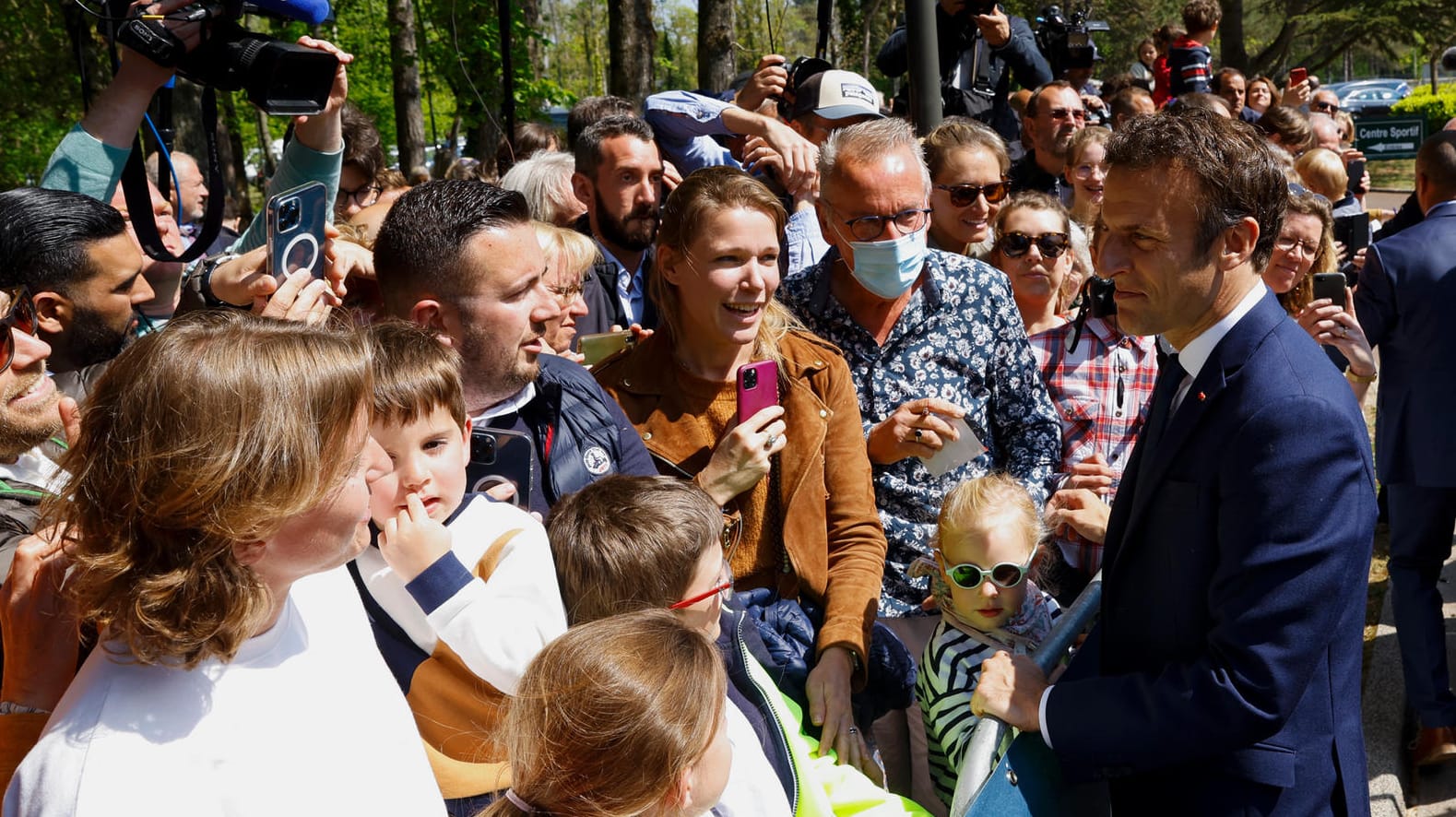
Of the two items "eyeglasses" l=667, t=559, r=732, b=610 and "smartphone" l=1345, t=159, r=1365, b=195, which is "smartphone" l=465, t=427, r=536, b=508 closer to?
"eyeglasses" l=667, t=559, r=732, b=610

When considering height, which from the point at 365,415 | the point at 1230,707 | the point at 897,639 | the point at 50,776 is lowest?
the point at 897,639

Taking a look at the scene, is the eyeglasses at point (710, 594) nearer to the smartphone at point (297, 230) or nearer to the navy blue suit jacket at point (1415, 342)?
the smartphone at point (297, 230)

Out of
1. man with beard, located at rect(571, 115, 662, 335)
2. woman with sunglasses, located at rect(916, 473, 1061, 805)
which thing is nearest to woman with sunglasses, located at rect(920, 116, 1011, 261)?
man with beard, located at rect(571, 115, 662, 335)

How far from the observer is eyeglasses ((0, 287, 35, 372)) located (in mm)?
2139

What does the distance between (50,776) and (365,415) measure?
1.83 ft

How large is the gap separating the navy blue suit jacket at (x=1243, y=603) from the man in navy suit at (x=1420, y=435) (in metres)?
2.61

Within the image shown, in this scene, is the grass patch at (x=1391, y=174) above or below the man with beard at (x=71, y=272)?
below

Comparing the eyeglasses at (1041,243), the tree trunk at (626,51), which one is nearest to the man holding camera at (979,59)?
the eyeglasses at (1041,243)

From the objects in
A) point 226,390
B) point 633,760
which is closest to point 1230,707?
point 633,760

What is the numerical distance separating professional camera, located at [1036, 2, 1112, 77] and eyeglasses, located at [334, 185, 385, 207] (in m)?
4.76

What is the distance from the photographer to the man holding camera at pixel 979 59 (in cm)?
644

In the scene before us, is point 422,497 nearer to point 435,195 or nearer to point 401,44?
point 435,195

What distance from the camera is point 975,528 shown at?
2.88 metres

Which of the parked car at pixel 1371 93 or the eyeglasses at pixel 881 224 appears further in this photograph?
the parked car at pixel 1371 93
